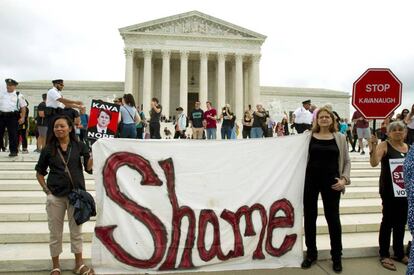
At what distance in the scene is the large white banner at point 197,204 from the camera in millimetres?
4121

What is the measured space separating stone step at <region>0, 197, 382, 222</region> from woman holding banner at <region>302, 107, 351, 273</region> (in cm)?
→ 178

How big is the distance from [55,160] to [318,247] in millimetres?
3773

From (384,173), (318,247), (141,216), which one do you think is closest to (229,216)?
(141,216)

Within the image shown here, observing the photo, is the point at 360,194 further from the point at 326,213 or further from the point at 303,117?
the point at 303,117

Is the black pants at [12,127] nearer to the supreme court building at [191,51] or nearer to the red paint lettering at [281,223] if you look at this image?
the red paint lettering at [281,223]

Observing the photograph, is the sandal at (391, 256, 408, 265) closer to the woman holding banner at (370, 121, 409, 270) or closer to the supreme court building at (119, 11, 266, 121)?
the woman holding banner at (370, 121, 409, 270)

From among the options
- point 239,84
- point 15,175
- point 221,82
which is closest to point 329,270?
point 15,175

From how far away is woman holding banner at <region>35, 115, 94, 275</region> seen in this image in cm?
388

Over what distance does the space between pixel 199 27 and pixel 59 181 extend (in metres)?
49.2

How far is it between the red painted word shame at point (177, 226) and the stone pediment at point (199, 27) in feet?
156

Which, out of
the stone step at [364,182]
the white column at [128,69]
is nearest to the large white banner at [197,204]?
the stone step at [364,182]

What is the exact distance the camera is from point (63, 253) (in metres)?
4.48

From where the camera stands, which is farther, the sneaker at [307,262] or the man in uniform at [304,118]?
the man in uniform at [304,118]

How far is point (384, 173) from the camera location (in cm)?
461
